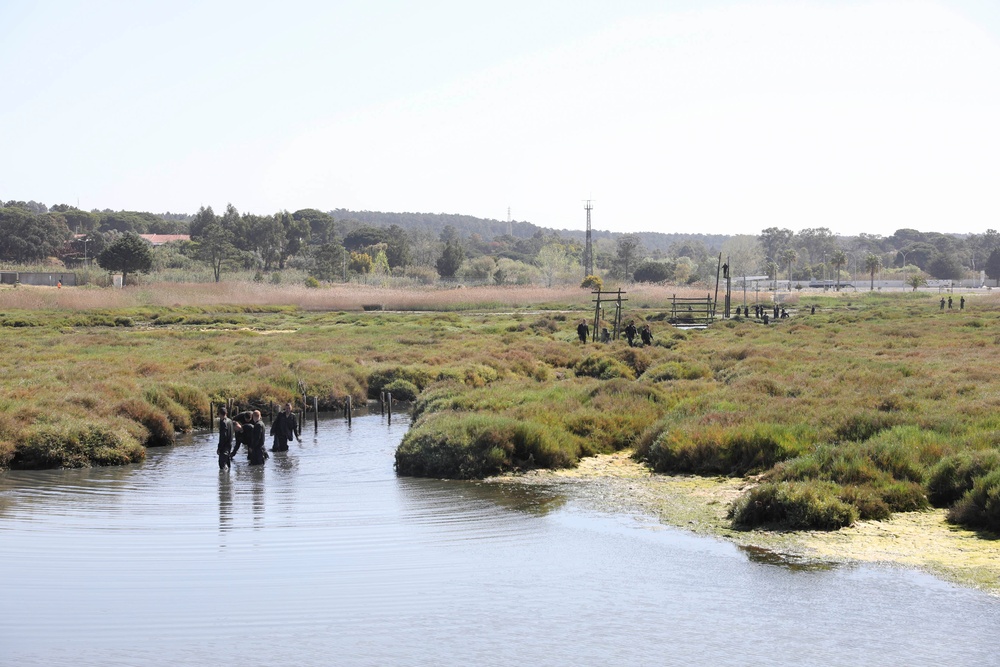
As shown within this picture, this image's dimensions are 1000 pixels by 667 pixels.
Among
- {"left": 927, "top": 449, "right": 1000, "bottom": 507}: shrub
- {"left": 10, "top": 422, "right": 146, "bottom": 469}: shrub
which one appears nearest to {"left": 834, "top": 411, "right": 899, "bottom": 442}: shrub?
{"left": 927, "top": 449, "right": 1000, "bottom": 507}: shrub

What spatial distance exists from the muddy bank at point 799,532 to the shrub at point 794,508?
0.25m

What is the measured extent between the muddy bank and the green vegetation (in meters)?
0.48

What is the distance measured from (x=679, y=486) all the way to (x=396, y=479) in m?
6.70

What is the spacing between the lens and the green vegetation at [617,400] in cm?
2052

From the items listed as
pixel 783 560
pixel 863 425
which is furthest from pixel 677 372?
pixel 783 560

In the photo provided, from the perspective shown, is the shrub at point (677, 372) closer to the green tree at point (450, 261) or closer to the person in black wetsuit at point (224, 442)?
the person in black wetsuit at point (224, 442)

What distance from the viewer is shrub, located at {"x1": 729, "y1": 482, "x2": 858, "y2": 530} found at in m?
18.8

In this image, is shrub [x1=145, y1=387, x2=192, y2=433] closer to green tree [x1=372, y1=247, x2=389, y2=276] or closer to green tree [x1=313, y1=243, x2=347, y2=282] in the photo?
green tree [x1=313, y1=243, x2=347, y2=282]

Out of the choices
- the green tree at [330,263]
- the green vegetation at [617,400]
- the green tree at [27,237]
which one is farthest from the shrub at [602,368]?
the green tree at [27,237]

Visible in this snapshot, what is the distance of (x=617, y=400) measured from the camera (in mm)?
31328

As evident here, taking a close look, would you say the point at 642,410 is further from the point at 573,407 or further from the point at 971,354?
the point at 971,354

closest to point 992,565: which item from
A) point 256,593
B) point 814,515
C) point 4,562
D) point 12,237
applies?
point 814,515

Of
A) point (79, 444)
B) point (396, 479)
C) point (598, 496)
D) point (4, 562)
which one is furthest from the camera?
point (79, 444)

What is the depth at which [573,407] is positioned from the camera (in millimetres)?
30500
